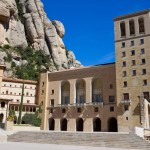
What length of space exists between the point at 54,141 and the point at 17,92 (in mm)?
34160

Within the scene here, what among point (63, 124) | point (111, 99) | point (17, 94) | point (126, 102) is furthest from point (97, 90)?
point (17, 94)

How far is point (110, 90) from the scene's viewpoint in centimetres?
4794

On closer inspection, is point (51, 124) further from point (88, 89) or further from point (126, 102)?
point (126, 102)

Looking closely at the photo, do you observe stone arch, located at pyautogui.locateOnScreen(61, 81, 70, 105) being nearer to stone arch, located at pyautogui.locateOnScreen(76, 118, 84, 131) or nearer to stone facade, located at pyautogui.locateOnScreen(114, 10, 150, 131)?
stone arch, located at pyautogui.locateOnScreen(76, 118, 84, 131)

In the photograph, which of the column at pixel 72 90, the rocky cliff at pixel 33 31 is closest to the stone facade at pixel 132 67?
the column at pixel 72 90

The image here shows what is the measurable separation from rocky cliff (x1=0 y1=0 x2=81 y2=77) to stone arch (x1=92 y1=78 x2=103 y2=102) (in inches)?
1371

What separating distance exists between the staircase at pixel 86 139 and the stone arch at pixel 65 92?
2531cm

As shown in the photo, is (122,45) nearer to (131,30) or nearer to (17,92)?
(131,30)

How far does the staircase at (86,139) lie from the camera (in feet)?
69.7

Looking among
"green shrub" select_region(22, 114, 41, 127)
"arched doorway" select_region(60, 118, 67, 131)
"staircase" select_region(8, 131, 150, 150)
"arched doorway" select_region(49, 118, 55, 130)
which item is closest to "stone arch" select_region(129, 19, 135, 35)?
"arched doorway" select_region(60, 118, 67, 131)

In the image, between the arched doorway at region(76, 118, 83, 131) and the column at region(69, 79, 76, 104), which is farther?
the column at region(69, 79, 76, 104)

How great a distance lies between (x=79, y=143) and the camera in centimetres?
2388

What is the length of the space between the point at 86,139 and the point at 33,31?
2599 inches

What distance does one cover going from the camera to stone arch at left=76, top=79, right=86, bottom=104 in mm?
52688
